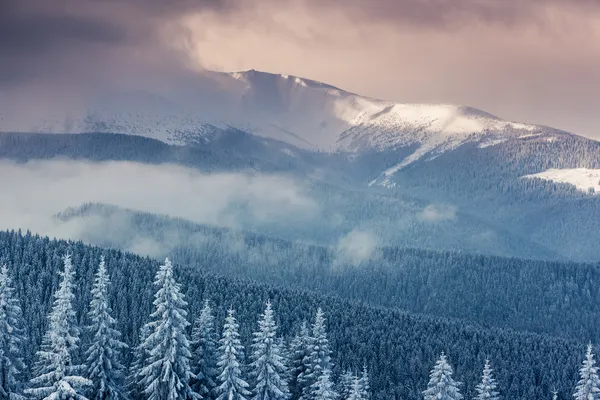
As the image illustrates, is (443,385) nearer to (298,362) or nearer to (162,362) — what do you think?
(298,362)

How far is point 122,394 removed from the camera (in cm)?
8944

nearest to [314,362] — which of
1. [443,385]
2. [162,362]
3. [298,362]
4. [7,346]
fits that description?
[298,362]

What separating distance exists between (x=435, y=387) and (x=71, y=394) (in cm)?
4343

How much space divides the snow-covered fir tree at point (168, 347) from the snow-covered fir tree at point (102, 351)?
10.5 ft

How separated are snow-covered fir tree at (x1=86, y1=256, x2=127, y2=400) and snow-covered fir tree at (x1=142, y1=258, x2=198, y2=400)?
3.20 meters

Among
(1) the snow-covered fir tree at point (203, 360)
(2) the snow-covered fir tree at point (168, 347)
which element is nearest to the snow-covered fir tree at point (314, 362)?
(1) the snow-covered fir tree at point (203, 360)

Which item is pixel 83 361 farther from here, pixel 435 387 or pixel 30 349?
pixel 30 349

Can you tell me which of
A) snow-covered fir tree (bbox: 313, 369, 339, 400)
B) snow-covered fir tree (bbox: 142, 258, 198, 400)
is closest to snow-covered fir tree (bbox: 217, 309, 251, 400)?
snow-covered fir tree (bbox: 142, 258, 198, 400)

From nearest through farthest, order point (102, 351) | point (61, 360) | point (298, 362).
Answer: point (61, 360) → point (102, 351) → point (298, 362)

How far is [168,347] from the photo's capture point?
88188 millimetres

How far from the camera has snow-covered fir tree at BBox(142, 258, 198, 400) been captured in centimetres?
8706

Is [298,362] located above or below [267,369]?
above

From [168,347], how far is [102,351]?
6.10 m

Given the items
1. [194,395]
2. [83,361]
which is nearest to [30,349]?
[83,361]
